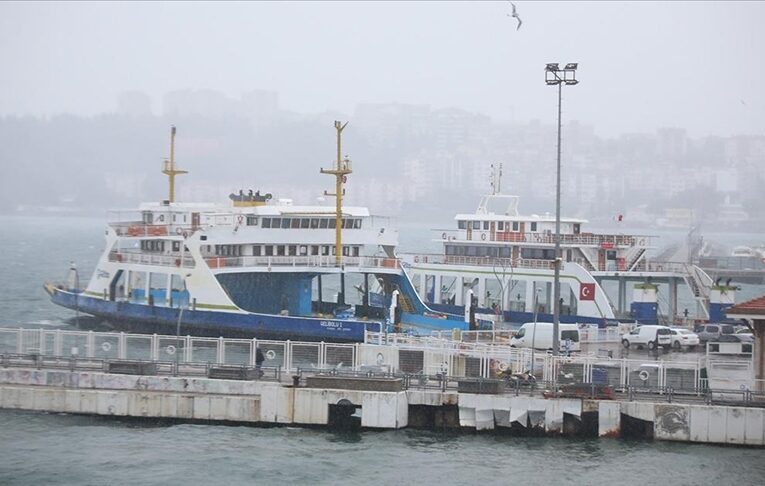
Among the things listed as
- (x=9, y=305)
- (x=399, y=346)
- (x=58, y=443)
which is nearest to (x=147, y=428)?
(x=58, y=443)

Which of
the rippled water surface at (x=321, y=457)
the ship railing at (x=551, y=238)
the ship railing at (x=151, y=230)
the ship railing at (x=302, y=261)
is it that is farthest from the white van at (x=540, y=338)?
the ship railing at (x=151, y=230)

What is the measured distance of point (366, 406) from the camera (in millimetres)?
34281

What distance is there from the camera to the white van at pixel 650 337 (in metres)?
43.7

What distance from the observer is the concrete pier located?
3309 centimetres

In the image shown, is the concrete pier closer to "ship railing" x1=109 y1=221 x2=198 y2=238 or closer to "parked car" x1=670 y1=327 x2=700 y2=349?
"parked car" x1=670 y1=327 x2=700 y2=349

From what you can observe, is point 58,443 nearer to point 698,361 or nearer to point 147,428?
point 147,428

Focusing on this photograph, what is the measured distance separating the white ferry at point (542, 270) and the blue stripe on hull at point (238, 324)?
16.1ft

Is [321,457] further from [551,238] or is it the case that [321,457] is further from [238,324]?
[551,238]

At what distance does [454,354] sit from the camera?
128ft

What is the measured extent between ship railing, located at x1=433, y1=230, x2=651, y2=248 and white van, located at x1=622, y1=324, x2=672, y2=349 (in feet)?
45.0

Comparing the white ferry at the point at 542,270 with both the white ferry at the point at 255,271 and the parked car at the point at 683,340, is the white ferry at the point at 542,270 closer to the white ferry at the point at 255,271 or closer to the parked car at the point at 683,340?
the white ferry at the point at 255,271

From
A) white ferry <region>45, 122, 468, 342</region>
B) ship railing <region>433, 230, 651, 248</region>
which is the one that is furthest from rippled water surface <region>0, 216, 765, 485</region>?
ship railing <region>433, 230, 651, 248</region>

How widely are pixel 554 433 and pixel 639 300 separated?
20.5 meters

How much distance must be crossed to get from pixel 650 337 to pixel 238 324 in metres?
16.5
